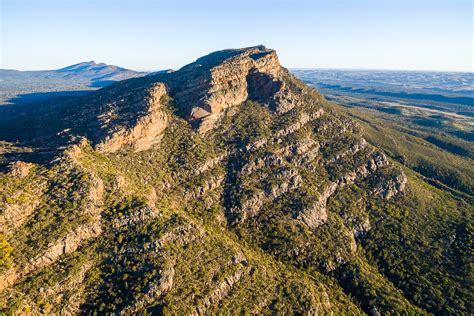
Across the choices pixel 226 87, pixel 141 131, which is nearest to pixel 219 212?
pixel 141 131

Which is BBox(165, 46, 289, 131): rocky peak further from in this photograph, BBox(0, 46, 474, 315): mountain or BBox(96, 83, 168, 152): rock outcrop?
BBox(96, 83, 168, 152): rock outcrop

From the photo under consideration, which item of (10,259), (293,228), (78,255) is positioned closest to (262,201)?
(293,228)

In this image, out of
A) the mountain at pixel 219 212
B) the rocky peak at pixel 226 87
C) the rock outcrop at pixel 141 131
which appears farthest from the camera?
the rocky peak at pixel 226 87

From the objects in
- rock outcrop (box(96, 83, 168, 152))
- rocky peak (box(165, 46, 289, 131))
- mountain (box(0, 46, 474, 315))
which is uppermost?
rocky peak (box(165, 46, 289, 131))

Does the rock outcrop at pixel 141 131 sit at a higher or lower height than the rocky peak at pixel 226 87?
lower

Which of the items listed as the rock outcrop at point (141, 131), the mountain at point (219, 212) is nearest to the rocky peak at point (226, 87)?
the mountain at point (219, 212)

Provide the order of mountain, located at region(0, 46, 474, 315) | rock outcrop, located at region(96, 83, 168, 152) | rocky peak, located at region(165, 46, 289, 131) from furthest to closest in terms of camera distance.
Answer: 1. rocky peak, located at region(165, 46, 289, 131)
2. rock outcrop, located at region(96, 83, 168, 152)
3. mountain, located at region(0, 46, 474, 315)

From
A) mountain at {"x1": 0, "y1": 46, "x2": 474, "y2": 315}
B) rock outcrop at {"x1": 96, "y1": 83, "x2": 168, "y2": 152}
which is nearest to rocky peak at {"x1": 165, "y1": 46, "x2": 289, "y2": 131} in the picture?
mountain at {"x1": 0, "y1": 46, "x2": 474, "y2": 315}

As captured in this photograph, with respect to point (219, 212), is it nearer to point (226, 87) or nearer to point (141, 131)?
point (141, 131)

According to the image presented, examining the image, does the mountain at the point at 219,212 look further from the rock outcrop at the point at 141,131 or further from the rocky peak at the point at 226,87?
the rocky peak at the point at 226,87
